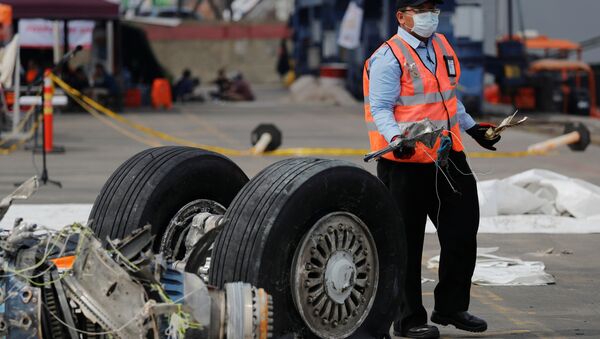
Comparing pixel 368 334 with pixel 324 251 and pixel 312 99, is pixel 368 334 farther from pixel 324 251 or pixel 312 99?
pixel 312 99

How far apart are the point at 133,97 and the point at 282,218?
30.1 metres

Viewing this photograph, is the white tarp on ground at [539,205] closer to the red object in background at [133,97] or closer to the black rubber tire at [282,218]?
the black rubber tire at [282,218]

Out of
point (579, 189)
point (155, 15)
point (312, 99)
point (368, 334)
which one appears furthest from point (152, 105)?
point (155, 15)

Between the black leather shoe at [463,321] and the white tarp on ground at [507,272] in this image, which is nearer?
the black leather shoe at [463,321]

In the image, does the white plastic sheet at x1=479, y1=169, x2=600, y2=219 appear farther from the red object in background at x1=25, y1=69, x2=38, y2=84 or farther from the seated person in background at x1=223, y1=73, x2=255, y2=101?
the seated person in background at x1=223, y1=73, x2=255, y2=101

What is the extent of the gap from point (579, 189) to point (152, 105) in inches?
966

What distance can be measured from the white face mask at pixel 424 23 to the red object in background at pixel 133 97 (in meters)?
28.6

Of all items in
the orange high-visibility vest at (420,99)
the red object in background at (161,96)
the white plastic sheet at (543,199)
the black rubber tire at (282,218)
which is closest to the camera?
the black rubber tire at (282,218)

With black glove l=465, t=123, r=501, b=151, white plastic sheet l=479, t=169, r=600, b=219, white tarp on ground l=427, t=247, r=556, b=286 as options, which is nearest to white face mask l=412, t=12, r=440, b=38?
black glove l=465, t=123, r=501, b=151

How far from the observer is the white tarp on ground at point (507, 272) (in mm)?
8875

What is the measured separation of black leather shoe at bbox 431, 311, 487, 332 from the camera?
7.02 meters

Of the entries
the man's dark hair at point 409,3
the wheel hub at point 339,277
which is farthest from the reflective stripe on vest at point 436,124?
the wheel hub at point 339,277

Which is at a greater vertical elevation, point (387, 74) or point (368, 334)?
point (387, 74)

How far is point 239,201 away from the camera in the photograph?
5.78m
